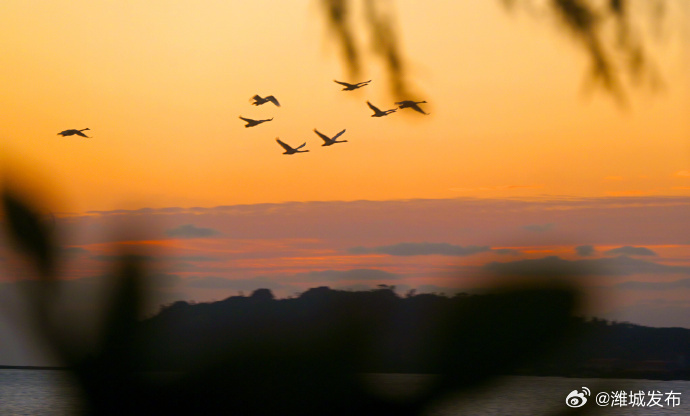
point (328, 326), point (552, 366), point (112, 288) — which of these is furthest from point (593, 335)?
point (112, 288)

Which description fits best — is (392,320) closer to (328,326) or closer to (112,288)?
(328,326)

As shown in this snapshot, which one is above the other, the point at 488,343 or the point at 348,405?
the point at 488,343

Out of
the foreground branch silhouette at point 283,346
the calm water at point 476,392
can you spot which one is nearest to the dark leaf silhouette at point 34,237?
the foreground branch silhouette at point 283,346

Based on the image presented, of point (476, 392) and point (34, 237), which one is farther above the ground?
point (34, 237)

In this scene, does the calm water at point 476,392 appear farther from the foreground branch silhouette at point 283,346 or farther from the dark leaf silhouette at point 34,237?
the dark leaf silhouette at point 34,237

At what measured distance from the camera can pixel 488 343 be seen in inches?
83.7

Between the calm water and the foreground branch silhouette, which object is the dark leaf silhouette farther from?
the calm water

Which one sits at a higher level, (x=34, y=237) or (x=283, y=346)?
(x=34, y=237)

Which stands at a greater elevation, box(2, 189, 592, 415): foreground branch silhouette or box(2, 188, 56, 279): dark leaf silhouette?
box(2, 188, 56, 279): dark leaf silhouette

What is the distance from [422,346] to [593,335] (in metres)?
0.43

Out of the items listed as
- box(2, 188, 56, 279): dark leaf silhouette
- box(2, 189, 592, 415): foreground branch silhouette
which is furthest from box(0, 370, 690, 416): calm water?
box(2, 188, 56, 279): dark leaf silhouette

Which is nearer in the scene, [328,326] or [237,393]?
[328,326]

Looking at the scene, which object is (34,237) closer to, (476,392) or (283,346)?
(283,346)

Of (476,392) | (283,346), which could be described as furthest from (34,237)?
(476,392)
